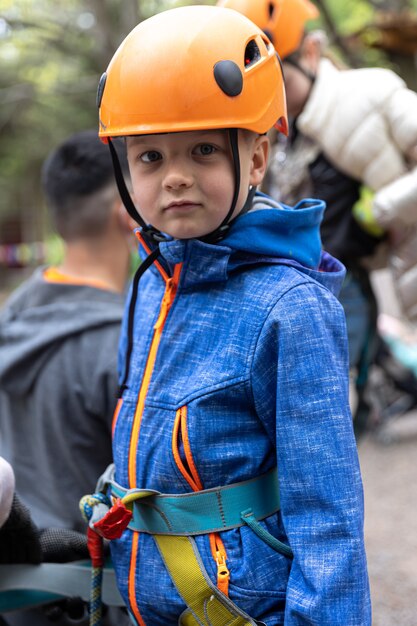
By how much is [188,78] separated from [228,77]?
0.08 m

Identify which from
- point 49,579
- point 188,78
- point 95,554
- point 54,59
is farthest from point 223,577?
point 54,59

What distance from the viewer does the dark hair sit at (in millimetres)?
3131

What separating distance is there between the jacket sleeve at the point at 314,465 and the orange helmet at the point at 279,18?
6.07 ft

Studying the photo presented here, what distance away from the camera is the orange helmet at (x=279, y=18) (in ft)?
9.89

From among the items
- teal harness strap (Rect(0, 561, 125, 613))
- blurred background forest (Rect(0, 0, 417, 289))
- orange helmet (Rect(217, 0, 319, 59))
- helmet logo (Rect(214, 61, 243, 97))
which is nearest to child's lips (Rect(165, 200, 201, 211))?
helmet logo (Rect(214, 61, 243, 97))

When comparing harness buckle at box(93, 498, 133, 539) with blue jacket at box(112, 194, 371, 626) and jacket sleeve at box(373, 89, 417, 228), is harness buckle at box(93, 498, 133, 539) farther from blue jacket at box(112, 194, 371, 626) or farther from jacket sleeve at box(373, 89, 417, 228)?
jacket sleeve at box(373, 89, 417, 228)

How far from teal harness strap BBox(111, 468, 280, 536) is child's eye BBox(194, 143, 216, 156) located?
2.23 ft

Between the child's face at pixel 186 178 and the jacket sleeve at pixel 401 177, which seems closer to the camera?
the child's face at pixel 186 178

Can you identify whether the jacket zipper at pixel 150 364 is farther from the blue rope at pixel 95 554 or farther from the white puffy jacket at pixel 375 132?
the white puffy jacket at pixel 375 132

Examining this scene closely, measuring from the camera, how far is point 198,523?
1.61 metres

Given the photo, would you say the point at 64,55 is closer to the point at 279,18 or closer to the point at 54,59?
the point at 54,59

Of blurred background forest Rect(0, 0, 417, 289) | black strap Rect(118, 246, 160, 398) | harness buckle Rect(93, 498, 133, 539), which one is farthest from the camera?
blurred background forest Rect(0, 0, 417, 289)

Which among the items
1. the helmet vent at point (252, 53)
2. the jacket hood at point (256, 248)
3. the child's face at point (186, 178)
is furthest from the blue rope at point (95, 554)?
the helmet vent at point (252, 53)

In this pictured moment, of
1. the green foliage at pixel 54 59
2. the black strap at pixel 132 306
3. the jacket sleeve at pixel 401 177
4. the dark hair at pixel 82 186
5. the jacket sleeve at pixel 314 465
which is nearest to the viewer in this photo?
the jacket sleeve at pixel 314 465
